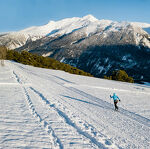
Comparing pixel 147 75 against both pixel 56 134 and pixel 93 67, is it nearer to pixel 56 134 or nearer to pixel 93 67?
pixel 93 67

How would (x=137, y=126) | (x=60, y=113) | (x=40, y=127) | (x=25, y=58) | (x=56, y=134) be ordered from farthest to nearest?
(x=25, y=58) < (x=60, y=113) < (x=137, y=126) < (x=40, y=127) < (x=56, y=134)

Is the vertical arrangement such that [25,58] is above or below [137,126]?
above

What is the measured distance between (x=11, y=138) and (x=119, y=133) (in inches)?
207

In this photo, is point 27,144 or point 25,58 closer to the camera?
point 27,144

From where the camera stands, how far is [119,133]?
810cm

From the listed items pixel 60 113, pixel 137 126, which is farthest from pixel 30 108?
pixel 137 126

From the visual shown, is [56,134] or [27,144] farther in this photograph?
[56,134]

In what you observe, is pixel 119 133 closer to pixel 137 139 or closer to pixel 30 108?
pixel 137 139

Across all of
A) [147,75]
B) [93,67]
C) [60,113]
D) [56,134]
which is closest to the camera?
[56,134]

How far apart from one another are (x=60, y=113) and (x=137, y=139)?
5015 millimetres

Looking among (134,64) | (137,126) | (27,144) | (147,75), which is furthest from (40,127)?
(134,64)

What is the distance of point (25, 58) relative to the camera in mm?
76688

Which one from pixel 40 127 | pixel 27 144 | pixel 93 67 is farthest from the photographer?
pixel 93 67

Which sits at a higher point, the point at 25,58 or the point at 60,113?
the point at 25,58
